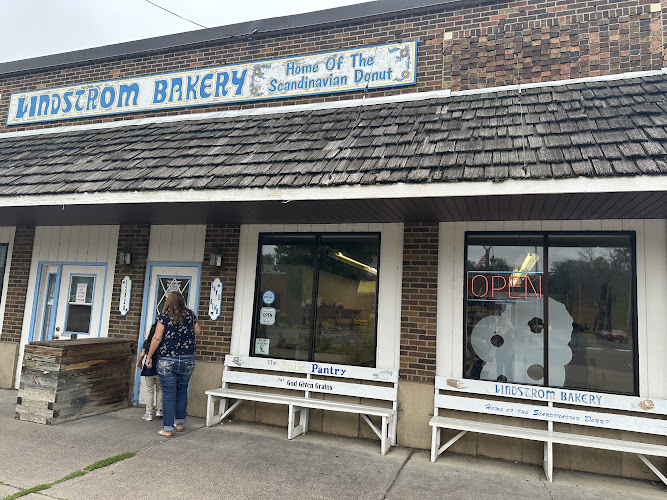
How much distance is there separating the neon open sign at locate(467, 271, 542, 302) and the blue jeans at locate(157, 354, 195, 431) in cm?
364

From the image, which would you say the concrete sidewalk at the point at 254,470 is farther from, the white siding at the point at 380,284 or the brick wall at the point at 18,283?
the brick wall at the point at 18,283

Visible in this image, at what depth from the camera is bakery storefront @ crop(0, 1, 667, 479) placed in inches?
188

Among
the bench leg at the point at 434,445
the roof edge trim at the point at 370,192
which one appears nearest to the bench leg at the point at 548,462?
the bench leg at the point at 434,445

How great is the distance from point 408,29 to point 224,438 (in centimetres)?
600

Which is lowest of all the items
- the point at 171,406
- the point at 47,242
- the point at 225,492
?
the point at 225,492

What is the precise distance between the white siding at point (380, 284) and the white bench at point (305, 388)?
260mm

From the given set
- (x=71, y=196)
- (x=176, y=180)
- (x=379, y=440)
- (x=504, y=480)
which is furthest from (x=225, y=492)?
(x=71, y=196)

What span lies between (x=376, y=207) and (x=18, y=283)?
6.67 m

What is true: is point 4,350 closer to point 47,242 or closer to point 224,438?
point 47,242

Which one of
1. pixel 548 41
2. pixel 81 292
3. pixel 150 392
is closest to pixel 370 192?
pixel 548 41

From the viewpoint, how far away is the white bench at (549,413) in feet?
15.3

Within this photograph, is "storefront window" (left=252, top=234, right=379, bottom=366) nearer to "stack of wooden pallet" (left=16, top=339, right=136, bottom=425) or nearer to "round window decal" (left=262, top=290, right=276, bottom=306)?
"round window decal" (left=262, top=290, right=276, bottom=306)

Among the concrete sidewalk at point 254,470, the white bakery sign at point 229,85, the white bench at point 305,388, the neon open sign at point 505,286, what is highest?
the white bakery sign at point 229,85

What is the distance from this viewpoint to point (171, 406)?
566 centimetres
